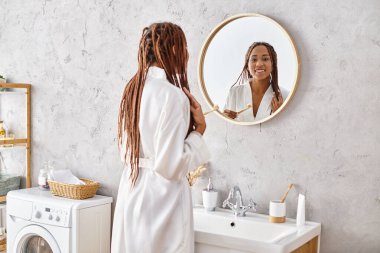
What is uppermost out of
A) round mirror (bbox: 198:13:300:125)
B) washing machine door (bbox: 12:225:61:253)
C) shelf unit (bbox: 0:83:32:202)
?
round mirror (bbox: 198:13:300:125)

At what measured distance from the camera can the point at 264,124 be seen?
2.81m

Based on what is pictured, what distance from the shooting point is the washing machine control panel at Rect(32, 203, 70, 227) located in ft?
10.2

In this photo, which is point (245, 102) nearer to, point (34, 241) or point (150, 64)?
point (150, 64)

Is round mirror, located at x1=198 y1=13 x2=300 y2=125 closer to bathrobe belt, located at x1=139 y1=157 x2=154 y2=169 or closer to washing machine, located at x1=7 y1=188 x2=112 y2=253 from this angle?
bathrobe belt, located at x1=139 y1=157 x2=154 y2=169

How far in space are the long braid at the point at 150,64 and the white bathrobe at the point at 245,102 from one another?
0.67 m

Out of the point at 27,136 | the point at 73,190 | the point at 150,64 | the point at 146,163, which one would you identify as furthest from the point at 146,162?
the point at 27,136

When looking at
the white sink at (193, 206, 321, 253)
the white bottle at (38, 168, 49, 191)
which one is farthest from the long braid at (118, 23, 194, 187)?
the white bottle at (38, 168, 49, 191)

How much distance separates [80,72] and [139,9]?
67cm

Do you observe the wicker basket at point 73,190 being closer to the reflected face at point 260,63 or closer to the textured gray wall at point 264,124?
the textured gray wall at point 264,124

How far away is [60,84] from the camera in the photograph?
3.69m

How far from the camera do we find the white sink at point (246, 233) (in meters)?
2.24

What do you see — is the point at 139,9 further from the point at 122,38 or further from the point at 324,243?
the point at 324,243

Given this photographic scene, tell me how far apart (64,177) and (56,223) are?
414 mm

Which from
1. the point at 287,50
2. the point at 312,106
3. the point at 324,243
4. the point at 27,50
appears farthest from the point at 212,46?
the point at 27,50
